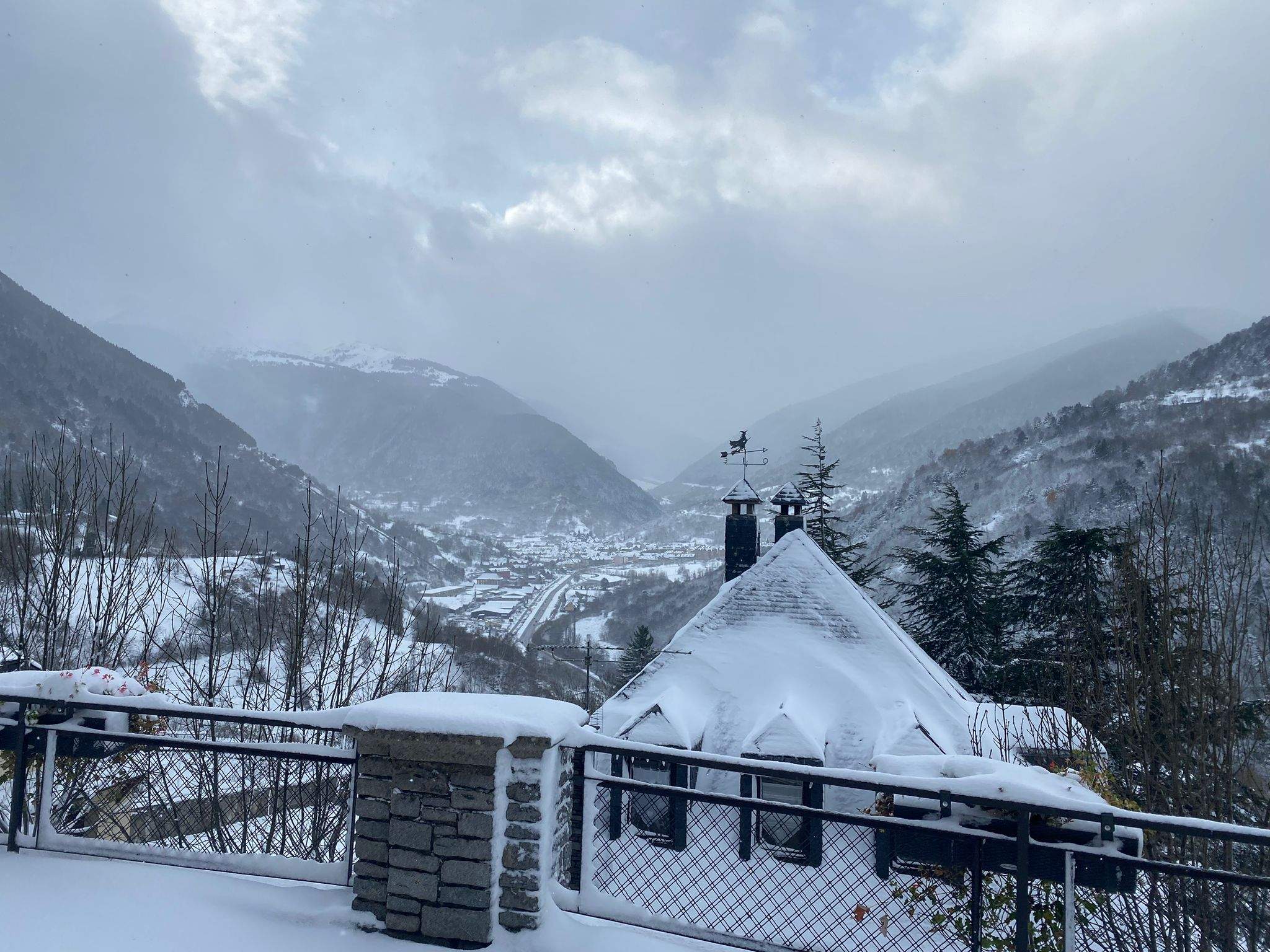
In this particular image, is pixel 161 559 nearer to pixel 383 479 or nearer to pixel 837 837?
pixel 837 837

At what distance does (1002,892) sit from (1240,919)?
180 inches

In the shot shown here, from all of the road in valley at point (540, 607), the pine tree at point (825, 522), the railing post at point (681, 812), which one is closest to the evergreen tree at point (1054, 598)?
the pine tree at point (825, 522)

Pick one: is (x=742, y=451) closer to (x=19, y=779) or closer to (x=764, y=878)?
(x=764, y=878)

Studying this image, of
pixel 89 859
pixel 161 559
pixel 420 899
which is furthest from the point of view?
A: pixel 161 559

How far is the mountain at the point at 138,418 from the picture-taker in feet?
220

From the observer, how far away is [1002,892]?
Answer: 4020 mm

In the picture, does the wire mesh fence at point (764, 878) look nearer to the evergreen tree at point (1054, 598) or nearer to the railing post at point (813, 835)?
the railing post at point (813, 835)

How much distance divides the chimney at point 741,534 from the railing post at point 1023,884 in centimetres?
1254

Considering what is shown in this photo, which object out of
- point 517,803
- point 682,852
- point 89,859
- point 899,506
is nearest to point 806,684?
point 682,852

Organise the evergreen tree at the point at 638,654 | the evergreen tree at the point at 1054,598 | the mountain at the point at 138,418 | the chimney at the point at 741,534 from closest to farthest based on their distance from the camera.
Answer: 1. the chimney at the point at 741,534
2. the evergreen tree at the point at 1054,598
3. the evergreen tree at the point at 638,654
4. the mountain at the point at 138,418

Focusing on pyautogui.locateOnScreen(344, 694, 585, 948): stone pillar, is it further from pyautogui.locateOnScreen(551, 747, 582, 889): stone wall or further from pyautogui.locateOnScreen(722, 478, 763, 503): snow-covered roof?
pyautogui.locateOnScreen(722, 478, 763, 503): snow-covered roof

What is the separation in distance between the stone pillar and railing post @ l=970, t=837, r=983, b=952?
2146mm

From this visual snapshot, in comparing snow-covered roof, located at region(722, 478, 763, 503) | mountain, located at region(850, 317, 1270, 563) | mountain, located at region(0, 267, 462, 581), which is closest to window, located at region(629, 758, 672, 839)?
snow-covered roof, located at region(722, 478, 763, 503)

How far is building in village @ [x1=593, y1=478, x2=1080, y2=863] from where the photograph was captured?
10.2 metres
